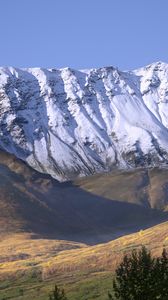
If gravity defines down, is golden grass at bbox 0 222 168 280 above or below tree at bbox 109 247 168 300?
below

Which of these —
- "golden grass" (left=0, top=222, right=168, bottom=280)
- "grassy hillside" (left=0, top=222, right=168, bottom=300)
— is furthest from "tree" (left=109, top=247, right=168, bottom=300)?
"golden grass" (left=0, top=222, right=168, bottom=280)

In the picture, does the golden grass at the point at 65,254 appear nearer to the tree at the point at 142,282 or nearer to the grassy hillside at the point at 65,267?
the grassy hillside at the point at 65,267

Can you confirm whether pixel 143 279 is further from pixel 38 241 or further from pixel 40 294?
pixel 38 241

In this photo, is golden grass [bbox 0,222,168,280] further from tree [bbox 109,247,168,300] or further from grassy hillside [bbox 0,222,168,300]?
tree [bbox 109,247,168,300]

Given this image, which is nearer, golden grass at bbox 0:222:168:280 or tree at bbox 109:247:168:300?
tree at bbox 109:247:168:300

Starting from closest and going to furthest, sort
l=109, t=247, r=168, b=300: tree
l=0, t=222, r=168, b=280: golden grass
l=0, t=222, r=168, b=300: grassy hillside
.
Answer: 1. l=109, t=247, r=168, b=300: tree
2. l=0, t=222, r=168, b=300: grassy hillside
3. l=0, t=222, r=168, b=280: golden grass

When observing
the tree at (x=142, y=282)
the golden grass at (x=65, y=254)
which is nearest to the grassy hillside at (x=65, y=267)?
the golden grass at (x=65, y=254)

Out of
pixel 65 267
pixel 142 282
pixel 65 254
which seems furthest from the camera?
pixel 65 254

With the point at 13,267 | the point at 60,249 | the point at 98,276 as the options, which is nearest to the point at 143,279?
the point at 98,276

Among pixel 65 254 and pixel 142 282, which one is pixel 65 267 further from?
pixel 142 282

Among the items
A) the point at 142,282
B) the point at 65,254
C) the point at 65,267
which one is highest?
the point at 142,282

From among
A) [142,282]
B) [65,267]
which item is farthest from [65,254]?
[142,282]
